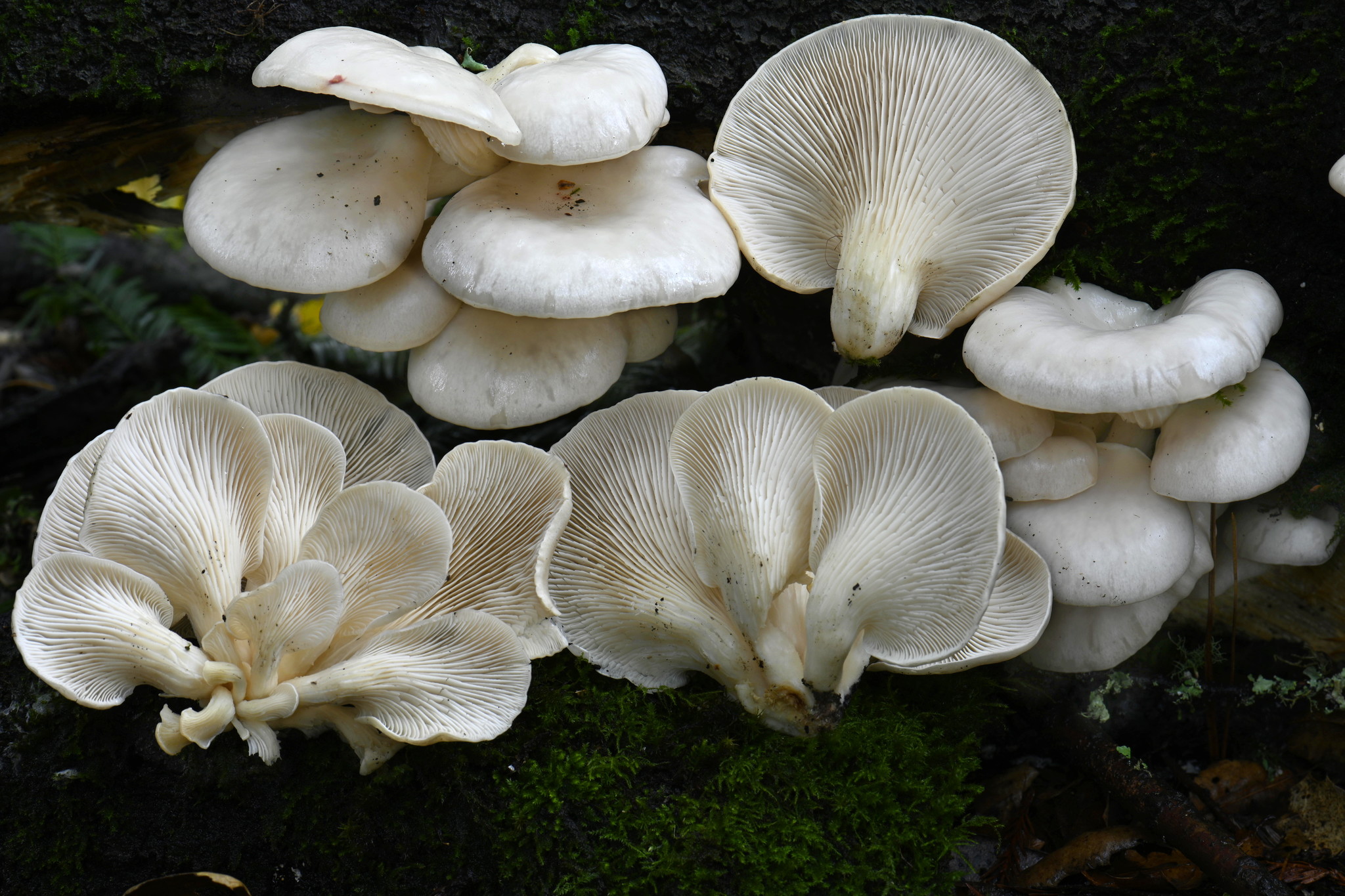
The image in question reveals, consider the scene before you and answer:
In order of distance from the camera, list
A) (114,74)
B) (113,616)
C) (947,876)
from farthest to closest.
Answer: (114,74) → (947,876) → (113,616)

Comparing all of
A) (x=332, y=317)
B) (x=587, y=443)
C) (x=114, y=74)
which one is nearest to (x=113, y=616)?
(x=332, y=317)

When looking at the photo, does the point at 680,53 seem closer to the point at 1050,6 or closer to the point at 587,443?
the point at 1050,6

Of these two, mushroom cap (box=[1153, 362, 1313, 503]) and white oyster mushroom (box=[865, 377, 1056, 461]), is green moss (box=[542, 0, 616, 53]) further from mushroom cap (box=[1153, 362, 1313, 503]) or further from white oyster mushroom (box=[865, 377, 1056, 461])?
mushroom cap (box=[1153, 362, 1313, 503])

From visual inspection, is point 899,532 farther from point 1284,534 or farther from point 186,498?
point 186,498

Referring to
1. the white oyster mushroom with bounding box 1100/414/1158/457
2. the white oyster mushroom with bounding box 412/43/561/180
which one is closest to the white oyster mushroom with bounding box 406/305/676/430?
the white oyster mushroom with bounding box 412/43/561/180

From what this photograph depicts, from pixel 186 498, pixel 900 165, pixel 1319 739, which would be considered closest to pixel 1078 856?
pixel 1319 739

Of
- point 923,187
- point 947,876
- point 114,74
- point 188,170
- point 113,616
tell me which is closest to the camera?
point 113,616
